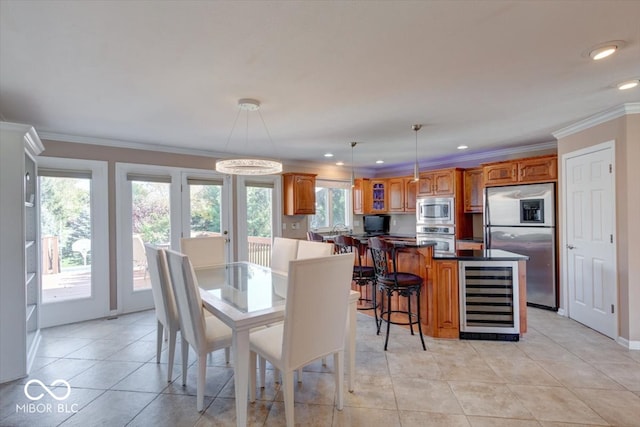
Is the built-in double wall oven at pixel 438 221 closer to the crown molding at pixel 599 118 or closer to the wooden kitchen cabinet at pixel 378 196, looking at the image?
the wooden kitchen cabinet at pixel 378 196

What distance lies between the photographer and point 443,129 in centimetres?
377

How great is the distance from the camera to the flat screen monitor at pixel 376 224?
22.3 feet

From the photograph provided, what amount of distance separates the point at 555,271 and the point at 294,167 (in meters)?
4.29

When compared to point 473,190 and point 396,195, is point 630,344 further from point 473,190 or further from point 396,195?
point 396,195

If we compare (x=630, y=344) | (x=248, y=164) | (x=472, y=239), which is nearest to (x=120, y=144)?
(x=248, y=164)

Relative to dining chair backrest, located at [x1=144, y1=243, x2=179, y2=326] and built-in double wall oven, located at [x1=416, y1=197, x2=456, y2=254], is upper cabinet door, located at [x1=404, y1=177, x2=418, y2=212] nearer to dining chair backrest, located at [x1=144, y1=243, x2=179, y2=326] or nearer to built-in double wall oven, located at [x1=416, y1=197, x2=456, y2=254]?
built-in double wall oven, located at [x1=416, y1=197, x2=456, y2=254]

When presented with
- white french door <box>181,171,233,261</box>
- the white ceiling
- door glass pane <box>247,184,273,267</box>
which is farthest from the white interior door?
white french door <box>181,171,233,261</box>

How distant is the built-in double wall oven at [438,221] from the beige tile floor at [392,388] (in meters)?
2.27

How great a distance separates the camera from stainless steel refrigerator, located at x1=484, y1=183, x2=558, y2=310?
4.09 metres

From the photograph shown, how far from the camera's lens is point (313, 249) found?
299cm

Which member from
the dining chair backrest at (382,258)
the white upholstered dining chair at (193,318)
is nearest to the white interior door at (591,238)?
the dining chair backrest at (382,258)

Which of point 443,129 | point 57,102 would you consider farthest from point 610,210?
point 57,102

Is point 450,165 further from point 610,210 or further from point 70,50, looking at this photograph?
point 70,50

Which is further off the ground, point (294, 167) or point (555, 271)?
point (294, 167)
